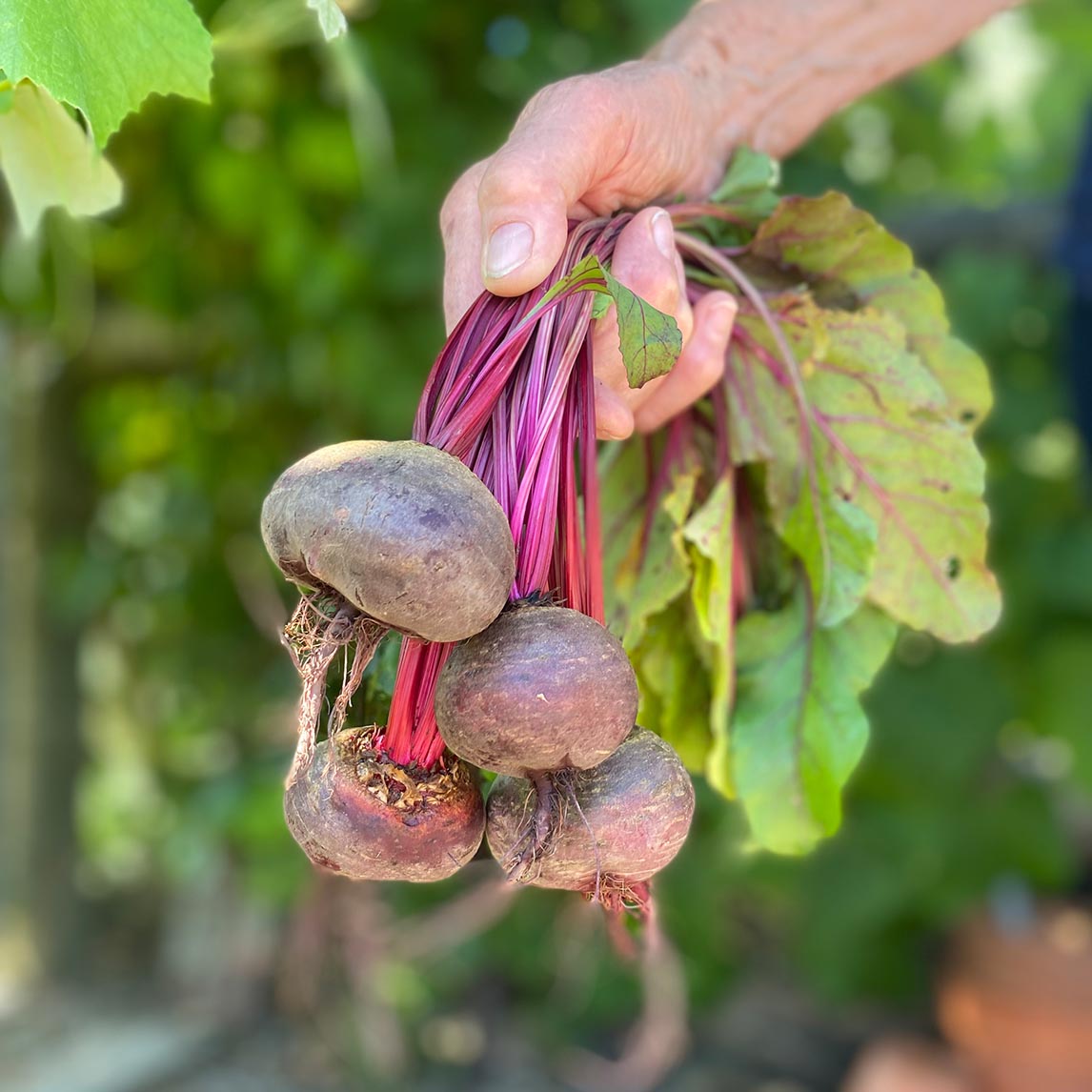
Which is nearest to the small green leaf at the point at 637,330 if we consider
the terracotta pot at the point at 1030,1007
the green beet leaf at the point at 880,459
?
the green beet leaf at the point at 880,459

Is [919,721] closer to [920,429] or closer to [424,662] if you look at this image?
[920,429]

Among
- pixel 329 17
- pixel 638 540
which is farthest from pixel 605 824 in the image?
pixel 329 17

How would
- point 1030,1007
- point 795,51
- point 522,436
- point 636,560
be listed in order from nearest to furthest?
point 522,436, point 636,560, point 795,51, point 1030,1007

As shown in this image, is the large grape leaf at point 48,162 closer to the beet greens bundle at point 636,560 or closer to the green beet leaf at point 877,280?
the beet greens bundle at point 636,560

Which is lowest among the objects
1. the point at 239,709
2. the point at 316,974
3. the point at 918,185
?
the point at 316,974

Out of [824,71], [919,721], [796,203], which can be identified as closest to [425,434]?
[796,203]

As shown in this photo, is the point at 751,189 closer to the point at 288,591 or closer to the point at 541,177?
the point at 541,177
